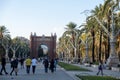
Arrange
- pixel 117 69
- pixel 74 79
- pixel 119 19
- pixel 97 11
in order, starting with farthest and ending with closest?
pixel 97 11 → pixel 119 19 → pixel 117 69 → pixel 74 79

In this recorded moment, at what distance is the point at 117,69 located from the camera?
140 ft

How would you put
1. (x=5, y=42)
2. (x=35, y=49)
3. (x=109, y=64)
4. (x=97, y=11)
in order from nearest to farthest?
(x=109, y=64)
(x=97, y=11)
(x=5, y=42)
(x=35, y=49)

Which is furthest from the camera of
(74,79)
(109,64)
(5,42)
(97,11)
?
(5,42)

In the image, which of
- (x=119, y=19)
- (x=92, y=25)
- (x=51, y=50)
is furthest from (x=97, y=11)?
(x=51, y=50)

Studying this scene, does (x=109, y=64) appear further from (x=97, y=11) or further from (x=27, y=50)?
(x=27, y=50)

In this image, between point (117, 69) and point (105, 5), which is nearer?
point (117, 69)

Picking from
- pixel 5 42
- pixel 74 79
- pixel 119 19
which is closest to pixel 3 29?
pixel 5 42

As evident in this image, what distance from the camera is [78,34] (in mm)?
94000

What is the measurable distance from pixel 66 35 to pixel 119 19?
53.5 metres

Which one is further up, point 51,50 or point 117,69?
point 51,50

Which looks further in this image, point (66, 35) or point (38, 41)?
point (38, 41)

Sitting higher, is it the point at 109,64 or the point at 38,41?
the point at 38,41

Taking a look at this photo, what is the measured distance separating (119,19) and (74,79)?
108ft

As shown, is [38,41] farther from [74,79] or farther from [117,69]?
[74,79]
